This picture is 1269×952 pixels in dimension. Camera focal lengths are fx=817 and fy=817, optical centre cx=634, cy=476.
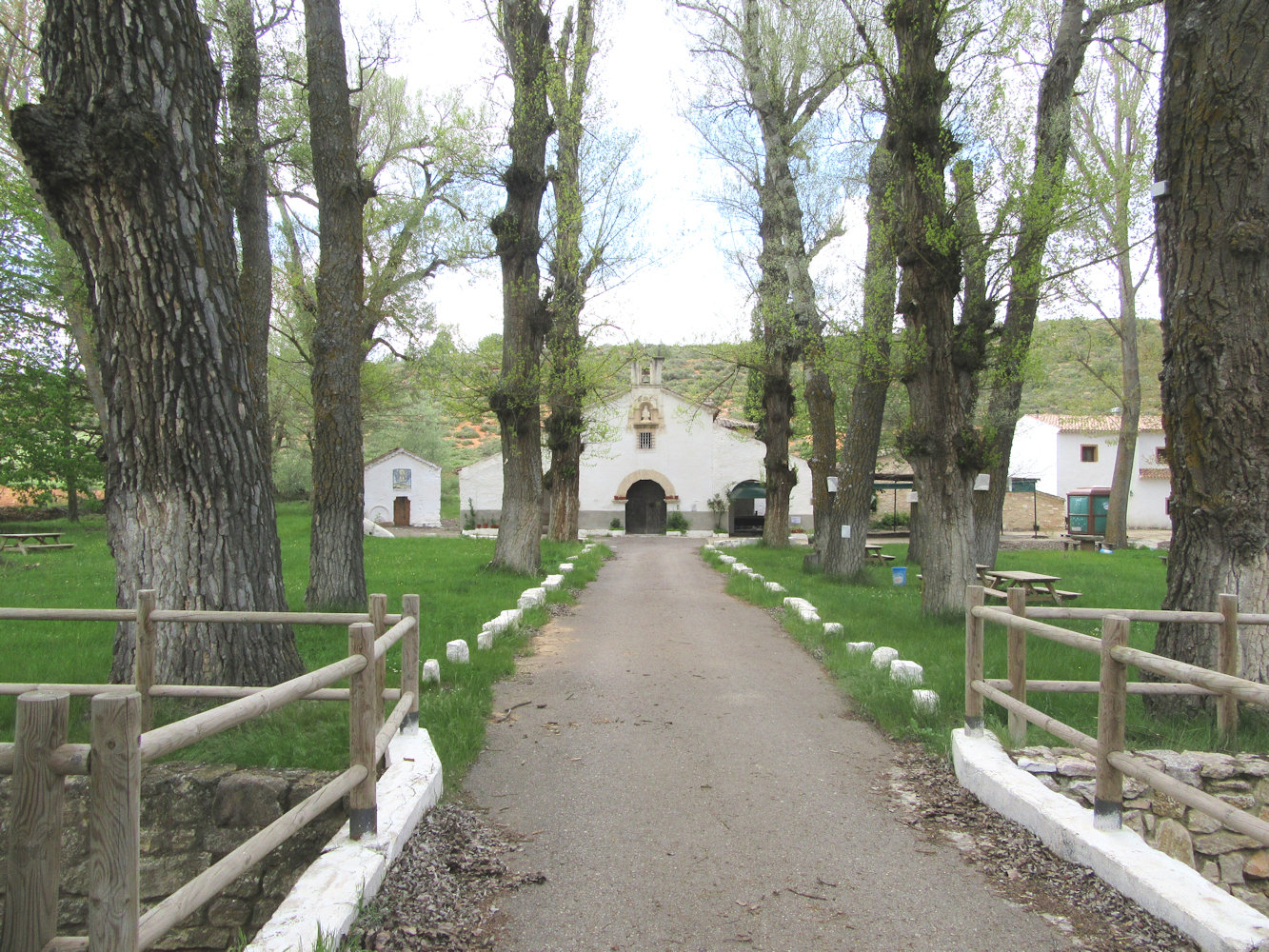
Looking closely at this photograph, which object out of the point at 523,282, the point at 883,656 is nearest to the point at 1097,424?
the point at 523,282

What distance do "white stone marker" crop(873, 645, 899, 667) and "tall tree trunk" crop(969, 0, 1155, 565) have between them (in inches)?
159

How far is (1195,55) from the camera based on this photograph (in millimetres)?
5934

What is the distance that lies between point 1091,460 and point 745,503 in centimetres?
2159

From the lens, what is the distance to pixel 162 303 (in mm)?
5242

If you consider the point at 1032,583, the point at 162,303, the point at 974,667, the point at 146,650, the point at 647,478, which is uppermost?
the point at 162,303

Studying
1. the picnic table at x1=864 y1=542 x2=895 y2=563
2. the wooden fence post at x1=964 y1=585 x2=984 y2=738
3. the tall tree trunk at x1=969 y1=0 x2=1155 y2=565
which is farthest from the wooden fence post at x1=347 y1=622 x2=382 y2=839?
the picnic table at x1=864 y1=542 x2=895 y2=563

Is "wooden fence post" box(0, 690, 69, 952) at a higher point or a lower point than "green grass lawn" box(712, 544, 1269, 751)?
higher

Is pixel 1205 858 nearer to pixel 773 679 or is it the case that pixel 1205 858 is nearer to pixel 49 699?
pixel 773 679

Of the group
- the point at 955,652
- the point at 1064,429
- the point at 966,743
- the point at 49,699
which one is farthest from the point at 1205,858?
the point at 1064,429

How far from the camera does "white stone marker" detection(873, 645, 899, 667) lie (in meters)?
7.51

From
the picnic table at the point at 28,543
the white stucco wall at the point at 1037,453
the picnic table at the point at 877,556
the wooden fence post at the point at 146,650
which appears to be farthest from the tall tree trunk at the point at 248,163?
the white stucco wall at the point at 1037,453

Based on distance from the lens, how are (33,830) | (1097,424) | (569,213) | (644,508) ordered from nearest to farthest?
(33,830) → (569,213) → (644,508) → (1097,424)

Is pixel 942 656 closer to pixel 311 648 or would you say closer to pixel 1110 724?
pixel 1110 724

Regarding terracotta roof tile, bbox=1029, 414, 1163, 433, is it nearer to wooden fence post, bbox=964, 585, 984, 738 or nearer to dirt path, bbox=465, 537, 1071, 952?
dirt path, bbox=465, 537, 1071, 952
